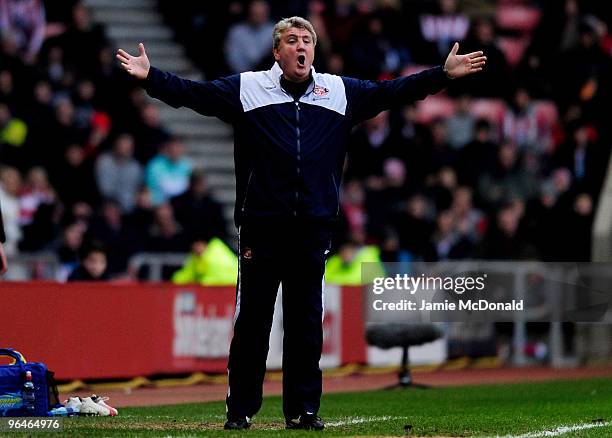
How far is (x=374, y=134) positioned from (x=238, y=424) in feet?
44.6

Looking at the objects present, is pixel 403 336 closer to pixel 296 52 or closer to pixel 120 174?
Result: pixel 120 174

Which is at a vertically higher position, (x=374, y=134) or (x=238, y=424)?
(x=374, y=134)

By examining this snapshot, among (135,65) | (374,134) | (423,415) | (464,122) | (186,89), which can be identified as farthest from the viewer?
(464,122)

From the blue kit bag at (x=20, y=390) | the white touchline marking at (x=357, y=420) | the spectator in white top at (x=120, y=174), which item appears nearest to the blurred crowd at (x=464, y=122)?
the spectator in white top at (x=120, y=174)

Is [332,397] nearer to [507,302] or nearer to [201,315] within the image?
[201,315]

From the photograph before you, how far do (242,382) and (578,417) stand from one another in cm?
295

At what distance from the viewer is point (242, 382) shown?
1053 cm

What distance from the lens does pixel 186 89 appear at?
10.3m

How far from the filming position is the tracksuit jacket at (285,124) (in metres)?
10.3

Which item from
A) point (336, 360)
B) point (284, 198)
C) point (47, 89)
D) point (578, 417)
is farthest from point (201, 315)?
point (284, 198)

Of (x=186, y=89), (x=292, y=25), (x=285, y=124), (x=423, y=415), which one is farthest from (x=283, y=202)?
(x=423, y=415)

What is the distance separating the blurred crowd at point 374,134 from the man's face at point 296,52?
8216 millimetres

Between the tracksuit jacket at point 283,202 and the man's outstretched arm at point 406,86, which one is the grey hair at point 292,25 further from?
the man's outstretched arm at point 406,86

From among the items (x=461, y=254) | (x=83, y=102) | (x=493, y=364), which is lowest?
(x=493, y=364)
